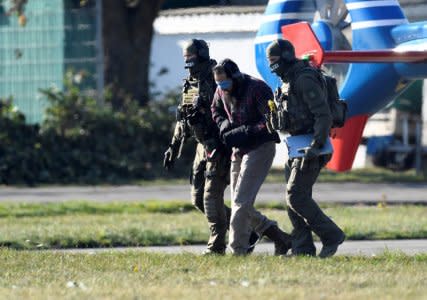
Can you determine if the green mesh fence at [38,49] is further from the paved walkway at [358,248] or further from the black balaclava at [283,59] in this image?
the black balaclava at [283,59]

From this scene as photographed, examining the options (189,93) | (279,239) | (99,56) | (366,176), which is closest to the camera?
(279,239)

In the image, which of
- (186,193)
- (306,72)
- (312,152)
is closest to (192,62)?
(306,72)

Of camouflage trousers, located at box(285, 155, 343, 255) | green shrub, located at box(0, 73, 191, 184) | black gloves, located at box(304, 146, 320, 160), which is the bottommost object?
green shrub, located at box(0, 73, 191, 184)

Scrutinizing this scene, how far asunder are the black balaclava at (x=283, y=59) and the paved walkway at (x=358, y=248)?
2.11 meters

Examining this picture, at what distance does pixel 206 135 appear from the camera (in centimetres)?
1243

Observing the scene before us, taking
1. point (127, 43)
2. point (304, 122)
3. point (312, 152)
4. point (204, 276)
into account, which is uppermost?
point (304, 122)

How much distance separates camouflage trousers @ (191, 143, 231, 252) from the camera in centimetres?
1238

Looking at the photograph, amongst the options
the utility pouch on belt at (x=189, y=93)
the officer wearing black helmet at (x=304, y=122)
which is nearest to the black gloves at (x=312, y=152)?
the officer wearing black helmet at (x=304, y=122)

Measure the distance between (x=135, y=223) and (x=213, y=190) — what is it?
15.4 ft

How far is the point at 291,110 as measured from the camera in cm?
1180

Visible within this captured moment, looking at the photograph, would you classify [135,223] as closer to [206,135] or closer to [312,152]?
[206,135]

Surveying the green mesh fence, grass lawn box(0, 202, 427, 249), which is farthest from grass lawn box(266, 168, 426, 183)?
grass lawn box(0, 202, 427, 249)

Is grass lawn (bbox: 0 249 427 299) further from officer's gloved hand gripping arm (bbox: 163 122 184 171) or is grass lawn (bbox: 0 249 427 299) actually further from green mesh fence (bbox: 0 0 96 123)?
green mesh fence (bbox: 0 0 96 123)

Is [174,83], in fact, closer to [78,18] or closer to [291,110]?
[78,18]
